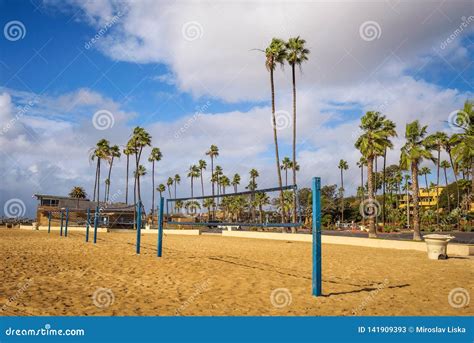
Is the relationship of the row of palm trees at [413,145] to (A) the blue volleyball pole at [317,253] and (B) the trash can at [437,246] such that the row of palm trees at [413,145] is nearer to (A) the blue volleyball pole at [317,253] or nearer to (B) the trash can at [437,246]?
(B) the trash can at [437,246]

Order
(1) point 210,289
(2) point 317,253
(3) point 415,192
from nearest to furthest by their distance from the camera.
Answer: (2) point 317,253 → (1) point 210,289 → (3) point 415,192

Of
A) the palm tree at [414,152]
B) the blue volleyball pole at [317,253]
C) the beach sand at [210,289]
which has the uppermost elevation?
the palm tree at [414,152]

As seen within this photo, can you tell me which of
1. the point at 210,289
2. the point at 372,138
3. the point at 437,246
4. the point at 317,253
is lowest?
the point at 210,289

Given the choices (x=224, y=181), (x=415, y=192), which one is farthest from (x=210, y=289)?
(x=224, y=181)

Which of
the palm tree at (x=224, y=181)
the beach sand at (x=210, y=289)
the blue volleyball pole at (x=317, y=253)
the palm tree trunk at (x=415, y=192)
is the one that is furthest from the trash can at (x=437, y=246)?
the palm tree at (x=224, y=181)

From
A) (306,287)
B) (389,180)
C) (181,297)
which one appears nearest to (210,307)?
(181,297)

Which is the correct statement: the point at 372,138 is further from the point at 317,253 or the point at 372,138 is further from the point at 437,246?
the point at 317,253

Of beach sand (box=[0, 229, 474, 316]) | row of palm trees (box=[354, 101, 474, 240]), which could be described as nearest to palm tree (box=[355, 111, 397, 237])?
row of palm trees (box=[354, 101, 474, 240])

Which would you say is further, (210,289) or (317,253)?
(210,289)

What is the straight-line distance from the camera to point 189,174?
85.6 meters

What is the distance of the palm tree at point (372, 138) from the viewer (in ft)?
95.4

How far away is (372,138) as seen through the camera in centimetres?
2969

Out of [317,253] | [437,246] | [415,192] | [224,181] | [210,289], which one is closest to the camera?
[317,253]

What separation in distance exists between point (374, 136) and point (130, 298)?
91.6 ft
